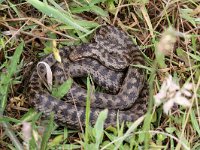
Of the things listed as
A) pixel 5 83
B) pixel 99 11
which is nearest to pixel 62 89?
pixel 5 83

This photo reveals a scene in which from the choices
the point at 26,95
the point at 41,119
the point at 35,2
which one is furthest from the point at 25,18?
the point at 41,119

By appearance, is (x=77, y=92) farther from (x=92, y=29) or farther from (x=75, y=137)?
(x=92, y=29)

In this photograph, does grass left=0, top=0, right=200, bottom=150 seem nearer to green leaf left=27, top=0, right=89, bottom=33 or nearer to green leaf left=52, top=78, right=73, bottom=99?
green leaf left=27, top=0, right=89, bottom=33

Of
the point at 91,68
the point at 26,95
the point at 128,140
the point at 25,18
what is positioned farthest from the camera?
the point at 91,68

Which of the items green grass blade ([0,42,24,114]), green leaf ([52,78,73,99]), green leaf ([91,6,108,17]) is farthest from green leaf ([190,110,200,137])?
green grass blade ([0,42,24,114])

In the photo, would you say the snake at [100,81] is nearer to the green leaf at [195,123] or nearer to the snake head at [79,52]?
the snake head at [79,52]

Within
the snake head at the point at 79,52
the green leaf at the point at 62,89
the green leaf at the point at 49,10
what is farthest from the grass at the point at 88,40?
the green leaf at the point at 62,89

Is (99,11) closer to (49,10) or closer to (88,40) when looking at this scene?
(88,40)
